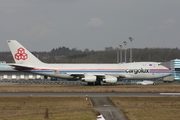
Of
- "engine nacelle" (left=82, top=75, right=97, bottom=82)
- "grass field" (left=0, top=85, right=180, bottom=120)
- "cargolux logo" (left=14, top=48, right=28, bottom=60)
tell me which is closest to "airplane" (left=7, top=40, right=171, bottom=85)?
"cargolux logo" (left=14, top=48, right=28, bottom=60)

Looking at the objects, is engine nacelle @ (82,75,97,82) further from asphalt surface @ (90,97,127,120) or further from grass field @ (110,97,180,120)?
asphalt surface @ (90,97,127,120)

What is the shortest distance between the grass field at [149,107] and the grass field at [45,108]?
3336mm

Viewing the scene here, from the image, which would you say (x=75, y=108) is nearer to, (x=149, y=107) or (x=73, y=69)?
(x=149, y=107)

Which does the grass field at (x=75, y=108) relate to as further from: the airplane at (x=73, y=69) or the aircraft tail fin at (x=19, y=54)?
the aircraft tail fin at (x=19, y=54)

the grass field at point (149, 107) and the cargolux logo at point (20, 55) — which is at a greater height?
the cargolux logo at point (20, 55)

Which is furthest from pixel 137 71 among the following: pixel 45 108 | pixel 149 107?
pixel 45 108

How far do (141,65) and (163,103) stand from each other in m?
32.5

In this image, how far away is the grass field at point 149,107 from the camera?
88.8ft

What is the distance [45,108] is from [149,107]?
10.0 m

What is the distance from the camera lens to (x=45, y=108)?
3256 cm

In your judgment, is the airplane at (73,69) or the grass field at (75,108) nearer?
the grass field at (75,108)

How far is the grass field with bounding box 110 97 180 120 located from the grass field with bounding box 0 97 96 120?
3336 millimetres

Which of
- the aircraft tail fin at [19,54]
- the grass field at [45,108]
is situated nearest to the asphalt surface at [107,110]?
the grass field at [45,108]

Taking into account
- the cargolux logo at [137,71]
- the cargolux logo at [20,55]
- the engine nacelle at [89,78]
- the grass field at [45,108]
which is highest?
the cargolux logo at [20,55]
